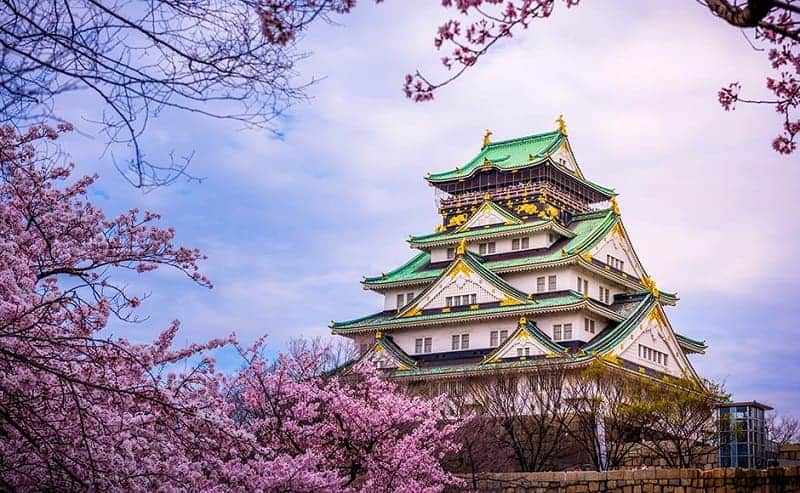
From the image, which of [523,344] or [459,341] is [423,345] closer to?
[459,341]

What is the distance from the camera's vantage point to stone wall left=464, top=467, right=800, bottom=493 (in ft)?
70.8

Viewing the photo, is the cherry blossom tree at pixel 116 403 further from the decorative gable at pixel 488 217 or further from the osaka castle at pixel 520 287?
the decorative gable at pixel 488 217

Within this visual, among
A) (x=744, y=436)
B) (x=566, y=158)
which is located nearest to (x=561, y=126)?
(x=566, y=158)

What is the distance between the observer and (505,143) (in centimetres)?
5475

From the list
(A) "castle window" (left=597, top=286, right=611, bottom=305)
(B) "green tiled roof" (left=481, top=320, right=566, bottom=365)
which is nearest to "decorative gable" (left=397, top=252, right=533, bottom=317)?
(B) "green tiled roof" (left=481, top=320, right=566, bottom=365)

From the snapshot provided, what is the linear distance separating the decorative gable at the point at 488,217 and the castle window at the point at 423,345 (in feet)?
20.3

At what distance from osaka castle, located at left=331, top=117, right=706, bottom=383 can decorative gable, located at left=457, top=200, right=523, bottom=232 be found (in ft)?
0.19

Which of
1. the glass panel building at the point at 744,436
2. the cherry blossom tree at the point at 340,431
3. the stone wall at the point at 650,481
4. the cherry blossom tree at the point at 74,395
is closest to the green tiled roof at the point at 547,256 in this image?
the glass panel building at the point at 744,436

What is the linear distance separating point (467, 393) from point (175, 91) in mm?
32572

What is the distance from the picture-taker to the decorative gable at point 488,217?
49.2 m

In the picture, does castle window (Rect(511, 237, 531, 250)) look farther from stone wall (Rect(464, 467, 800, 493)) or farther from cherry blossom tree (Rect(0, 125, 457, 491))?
cherry blossom tree (Rect(0, 125, 457, 491))

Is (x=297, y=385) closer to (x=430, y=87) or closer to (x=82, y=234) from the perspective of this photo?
(x=82, y=234)

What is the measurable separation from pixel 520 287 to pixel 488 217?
4.33 m

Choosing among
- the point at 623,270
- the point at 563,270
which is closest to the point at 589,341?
the point at 563,270
